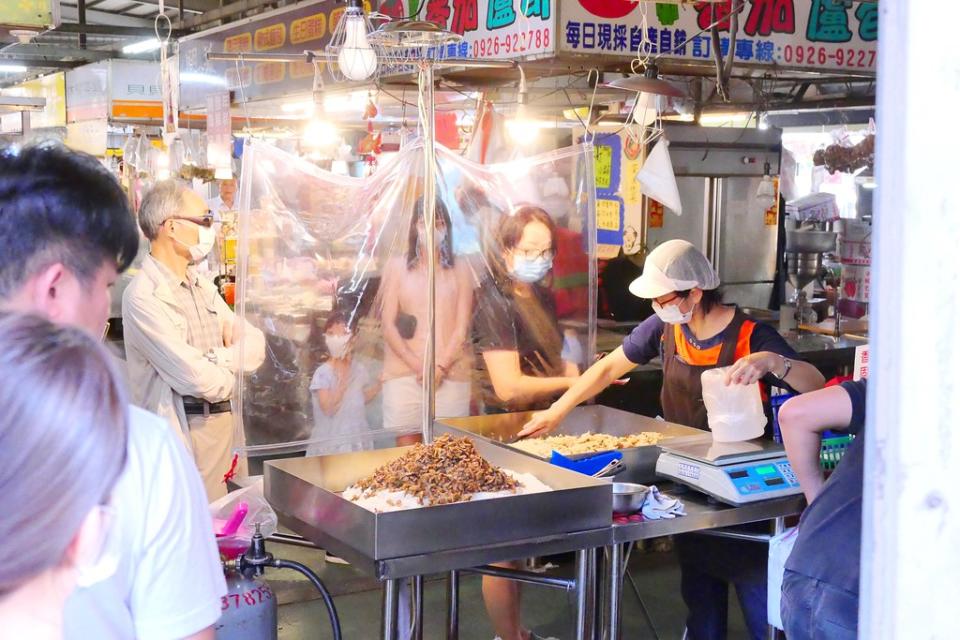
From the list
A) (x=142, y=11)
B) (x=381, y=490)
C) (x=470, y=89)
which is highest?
(x=142, y=11)

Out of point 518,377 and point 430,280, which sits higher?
point 430,280

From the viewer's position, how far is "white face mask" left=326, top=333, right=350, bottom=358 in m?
4.23

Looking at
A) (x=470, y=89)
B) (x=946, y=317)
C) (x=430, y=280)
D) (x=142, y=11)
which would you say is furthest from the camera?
(x=142, y=11)

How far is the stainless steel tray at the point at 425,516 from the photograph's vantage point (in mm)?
2783

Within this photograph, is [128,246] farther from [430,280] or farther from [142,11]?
[142,11]

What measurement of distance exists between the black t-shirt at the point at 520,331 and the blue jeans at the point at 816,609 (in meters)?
2.10

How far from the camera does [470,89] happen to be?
6.70 meters

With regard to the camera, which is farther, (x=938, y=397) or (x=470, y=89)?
(x=470, y=89)

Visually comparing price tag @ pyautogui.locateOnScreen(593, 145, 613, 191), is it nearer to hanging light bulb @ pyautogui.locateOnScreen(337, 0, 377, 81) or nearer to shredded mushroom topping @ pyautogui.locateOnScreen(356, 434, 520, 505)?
hanging light bulb @ pyautogui.locateOnScreen(337, 0, 377, 81)

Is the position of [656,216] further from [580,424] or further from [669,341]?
[580,424]

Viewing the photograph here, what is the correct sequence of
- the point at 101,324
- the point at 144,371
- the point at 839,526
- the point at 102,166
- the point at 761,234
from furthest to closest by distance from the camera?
the point at 761,234
the point at 144,371
the point at 839,526
the point at 102,166
the point at 101,324

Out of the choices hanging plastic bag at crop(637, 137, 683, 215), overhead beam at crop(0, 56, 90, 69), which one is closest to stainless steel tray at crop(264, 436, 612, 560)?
hanging plastic bag at crop(637, 137, 683, 215)

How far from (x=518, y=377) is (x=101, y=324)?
123 inches

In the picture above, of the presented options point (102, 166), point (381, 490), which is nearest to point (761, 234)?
point (381, 490)
